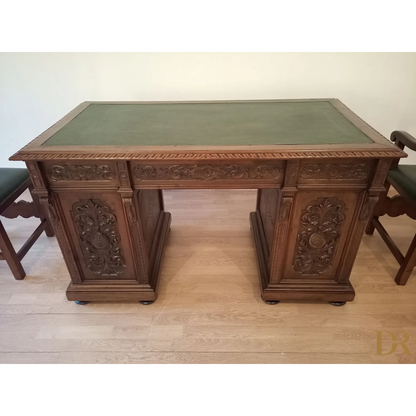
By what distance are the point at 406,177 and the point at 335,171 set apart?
2.16ft

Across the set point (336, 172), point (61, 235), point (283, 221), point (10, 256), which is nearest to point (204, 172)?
point (283, 221)

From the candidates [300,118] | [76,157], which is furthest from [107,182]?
[300,118]

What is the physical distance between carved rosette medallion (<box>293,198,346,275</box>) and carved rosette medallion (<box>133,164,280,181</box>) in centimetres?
25

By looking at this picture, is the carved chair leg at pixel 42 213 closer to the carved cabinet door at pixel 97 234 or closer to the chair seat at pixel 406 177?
the carved cabinet door at pixel 97 234

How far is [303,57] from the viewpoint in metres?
1.95

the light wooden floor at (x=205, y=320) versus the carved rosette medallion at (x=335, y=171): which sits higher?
the carved rosette medallion at (x=335, y=171)

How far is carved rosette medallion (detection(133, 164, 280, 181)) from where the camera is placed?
113 centimetres

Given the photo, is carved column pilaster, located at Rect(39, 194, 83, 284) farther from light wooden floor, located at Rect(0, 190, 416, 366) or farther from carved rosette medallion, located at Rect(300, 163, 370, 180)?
carved rosette medallion, located at Rect(300, 163, 370, 180)

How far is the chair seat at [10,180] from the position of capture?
1.49 metres

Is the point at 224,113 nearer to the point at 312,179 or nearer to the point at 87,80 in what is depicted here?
the point at 312,179

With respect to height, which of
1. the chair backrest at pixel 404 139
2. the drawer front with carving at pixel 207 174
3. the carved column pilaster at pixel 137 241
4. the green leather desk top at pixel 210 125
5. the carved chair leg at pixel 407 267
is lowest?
the carved chair leg at pixel 407 267

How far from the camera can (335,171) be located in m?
1.13

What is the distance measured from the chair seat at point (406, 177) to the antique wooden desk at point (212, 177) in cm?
42

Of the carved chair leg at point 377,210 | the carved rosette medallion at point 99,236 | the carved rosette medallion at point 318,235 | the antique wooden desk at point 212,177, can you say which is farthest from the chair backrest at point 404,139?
the carved rosette medallion at point 99,236
